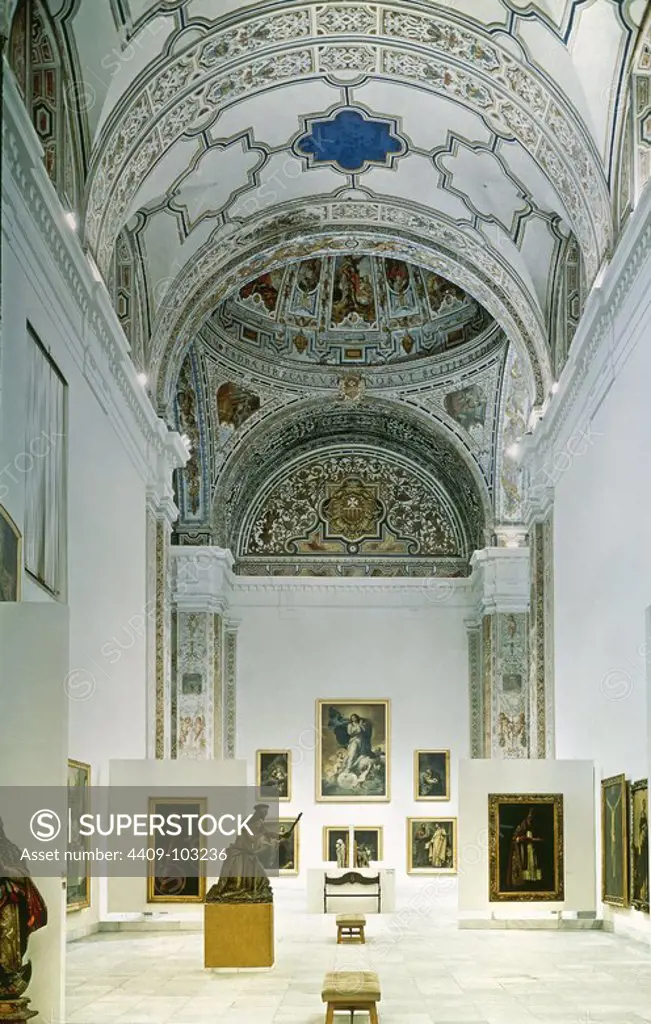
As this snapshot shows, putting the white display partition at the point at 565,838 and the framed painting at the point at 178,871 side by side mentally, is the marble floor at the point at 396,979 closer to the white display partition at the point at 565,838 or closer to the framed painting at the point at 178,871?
the white display partition at the point at 565,838

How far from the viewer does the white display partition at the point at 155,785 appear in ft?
54.9

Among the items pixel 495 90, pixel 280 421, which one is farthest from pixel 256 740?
pixel 495 90

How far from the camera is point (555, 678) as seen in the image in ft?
62.5

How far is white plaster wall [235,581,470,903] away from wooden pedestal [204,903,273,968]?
14.0 meters

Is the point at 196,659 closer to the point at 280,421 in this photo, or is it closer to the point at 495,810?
the point at 280,421

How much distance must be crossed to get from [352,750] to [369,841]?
1.76m

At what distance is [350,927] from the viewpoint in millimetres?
14891

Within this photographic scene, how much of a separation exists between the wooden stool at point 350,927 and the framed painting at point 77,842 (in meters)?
2.84

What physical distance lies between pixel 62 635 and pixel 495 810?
9759 millimetres

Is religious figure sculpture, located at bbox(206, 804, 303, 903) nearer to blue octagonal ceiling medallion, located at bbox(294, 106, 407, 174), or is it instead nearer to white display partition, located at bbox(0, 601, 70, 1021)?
white display partition, located at bbox(0, 601, 70, 1021)

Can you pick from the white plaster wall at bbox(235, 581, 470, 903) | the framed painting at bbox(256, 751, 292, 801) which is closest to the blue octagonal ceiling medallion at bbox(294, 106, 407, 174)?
the white plaster wall at bbox(235, 581, 470, 903)

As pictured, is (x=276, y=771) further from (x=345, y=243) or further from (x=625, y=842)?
(x=625, y=842)

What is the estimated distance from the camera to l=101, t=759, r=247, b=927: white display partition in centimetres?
1672

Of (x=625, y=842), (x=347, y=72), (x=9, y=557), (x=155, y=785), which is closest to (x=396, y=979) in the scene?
(x=625, y=842)
